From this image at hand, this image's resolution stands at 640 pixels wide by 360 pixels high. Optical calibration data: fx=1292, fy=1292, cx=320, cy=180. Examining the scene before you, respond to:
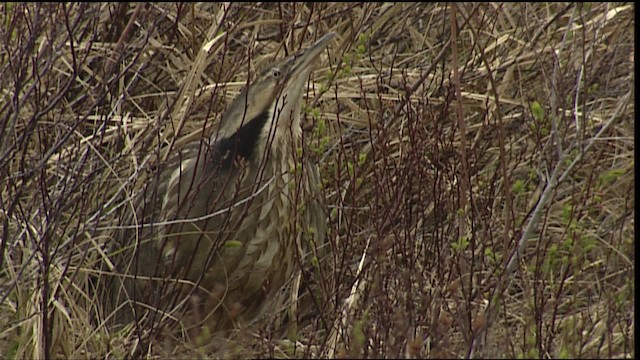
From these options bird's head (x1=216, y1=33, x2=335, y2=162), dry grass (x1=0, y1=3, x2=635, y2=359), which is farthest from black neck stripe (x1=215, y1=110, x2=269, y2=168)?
dry grass (x1=0, y1=3, x2=635, y2=359)

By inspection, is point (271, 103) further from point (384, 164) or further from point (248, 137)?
point (384, 164)

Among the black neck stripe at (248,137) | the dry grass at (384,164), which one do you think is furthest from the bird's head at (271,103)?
the dry grass at (384,164)

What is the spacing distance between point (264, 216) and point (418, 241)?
1.76 ft

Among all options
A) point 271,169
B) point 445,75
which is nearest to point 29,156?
point 271,169

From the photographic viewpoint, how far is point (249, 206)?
3.95 meters

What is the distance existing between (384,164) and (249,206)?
1.53ft

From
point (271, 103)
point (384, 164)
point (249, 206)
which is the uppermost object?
point (271, 103)

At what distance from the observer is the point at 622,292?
366cm

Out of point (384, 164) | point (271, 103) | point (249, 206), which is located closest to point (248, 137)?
point (271, 103)

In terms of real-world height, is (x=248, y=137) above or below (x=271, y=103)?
below

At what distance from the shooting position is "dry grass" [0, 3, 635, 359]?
11.5 feet

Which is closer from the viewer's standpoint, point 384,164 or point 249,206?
point 249,206

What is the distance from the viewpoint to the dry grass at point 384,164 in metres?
3.50

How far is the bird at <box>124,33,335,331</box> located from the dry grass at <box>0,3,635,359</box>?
0.12 m
